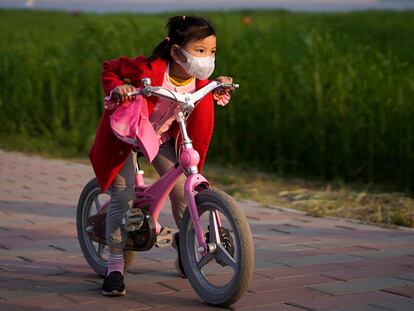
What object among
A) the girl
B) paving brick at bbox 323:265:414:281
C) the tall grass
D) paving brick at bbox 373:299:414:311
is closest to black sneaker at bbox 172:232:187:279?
the girl

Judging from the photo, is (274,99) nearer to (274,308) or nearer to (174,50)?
(174,50)

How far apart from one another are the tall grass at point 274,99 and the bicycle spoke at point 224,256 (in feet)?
14.8

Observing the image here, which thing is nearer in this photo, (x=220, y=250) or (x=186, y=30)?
(x=220, y=250)

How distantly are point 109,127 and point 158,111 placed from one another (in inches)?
10.4

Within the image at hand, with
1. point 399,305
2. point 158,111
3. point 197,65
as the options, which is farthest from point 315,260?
point 197,65

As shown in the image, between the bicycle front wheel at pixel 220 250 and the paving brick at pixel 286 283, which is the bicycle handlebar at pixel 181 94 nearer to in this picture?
the bicycle front wheel at pixel 220 250

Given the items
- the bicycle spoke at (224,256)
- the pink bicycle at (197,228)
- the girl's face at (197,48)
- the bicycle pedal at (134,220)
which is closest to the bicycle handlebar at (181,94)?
the pink bicycle at (197,228)

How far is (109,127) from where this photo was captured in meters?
4.24

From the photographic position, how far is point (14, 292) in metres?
4.27

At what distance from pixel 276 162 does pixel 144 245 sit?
199 inches

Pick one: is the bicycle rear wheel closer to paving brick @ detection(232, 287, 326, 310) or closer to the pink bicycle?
the pink bicycle

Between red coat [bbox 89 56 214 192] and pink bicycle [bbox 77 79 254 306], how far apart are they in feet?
0.55

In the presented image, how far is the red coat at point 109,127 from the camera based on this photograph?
13.8ft

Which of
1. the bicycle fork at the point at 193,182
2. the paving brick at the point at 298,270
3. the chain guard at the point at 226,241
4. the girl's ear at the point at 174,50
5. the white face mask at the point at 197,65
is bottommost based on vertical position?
the paving brick at the point at 298,270
